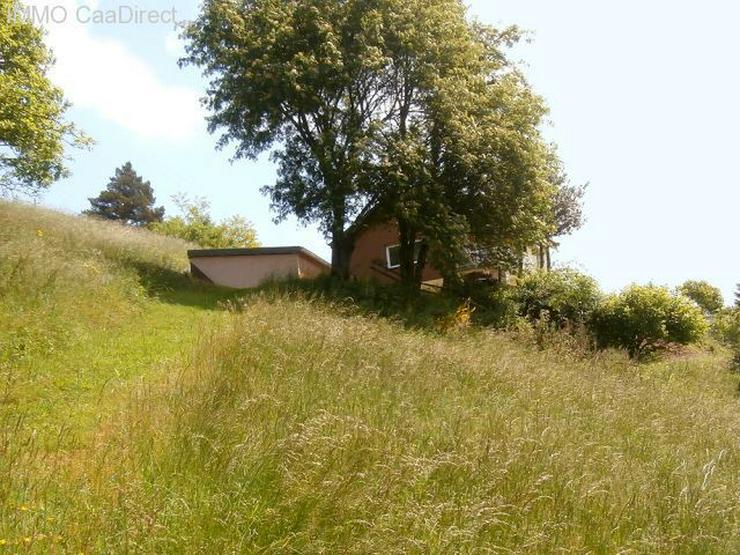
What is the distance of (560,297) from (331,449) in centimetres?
1795

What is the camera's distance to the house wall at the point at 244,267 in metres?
25.1

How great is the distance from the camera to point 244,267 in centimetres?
2559

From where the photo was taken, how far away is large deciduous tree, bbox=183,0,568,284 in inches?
766

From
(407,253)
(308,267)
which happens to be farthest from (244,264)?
(407,253)

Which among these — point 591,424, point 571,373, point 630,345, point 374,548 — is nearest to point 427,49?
point 630,345

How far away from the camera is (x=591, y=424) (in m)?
7.29

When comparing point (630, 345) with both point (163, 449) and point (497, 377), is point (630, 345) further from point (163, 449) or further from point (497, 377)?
point (163, 449)

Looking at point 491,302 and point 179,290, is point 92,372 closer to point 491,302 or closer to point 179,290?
point 179,290

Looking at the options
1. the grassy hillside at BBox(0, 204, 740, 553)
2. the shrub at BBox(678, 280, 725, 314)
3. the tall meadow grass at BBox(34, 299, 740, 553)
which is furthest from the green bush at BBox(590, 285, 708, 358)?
the shrub at BBox(678, 280, 725, 314)

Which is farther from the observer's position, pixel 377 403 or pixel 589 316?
pixel 589 316

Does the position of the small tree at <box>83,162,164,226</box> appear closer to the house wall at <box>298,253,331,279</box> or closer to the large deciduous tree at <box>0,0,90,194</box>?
the house wall at <box>298,253,331,279</box>

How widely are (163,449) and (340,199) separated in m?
15.4

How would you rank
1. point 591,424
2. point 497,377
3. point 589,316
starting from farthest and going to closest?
point 589,316 → point 497,377 → point 591,424

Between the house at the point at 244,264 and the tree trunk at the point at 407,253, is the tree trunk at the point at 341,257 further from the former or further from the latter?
the house at the point at 244,264
